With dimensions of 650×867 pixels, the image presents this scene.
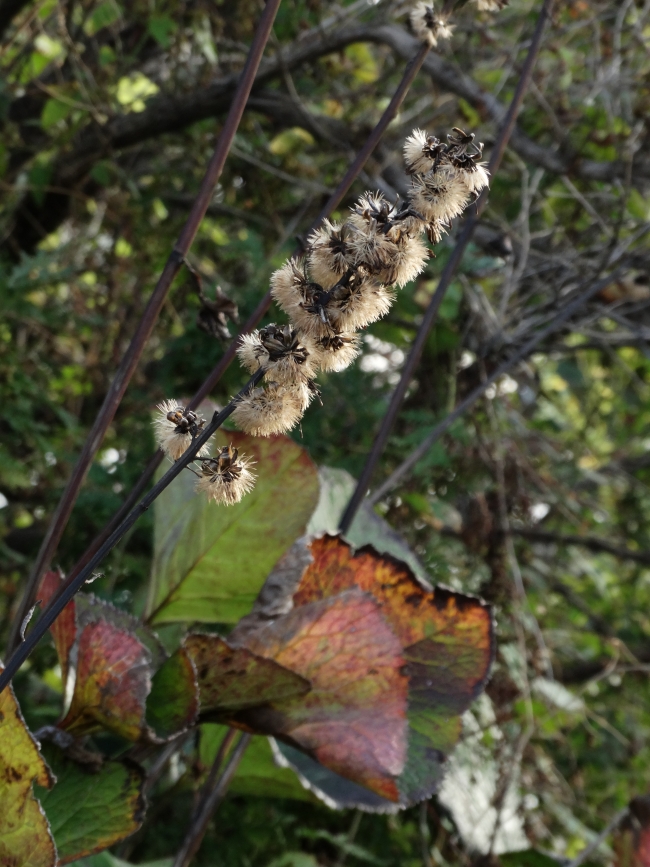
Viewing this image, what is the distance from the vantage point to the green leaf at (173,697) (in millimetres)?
694

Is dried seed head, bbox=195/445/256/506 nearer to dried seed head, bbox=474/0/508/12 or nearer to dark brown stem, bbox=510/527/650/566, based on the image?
dried seed head, bbox=474/0/508/12

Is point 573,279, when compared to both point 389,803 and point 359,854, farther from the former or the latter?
point 389,803

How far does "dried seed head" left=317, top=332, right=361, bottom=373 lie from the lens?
544 millimetres

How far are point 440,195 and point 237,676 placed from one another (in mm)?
414

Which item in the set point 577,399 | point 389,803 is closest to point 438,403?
point 389,803

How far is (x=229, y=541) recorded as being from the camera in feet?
3.01

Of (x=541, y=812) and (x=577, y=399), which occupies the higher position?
(x=577, y=399)

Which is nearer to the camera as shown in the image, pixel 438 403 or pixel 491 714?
pixel 491 714

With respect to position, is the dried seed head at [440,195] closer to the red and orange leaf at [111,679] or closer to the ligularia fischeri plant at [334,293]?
the ligularia fischeri plant at [334,293]

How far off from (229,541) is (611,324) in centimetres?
208

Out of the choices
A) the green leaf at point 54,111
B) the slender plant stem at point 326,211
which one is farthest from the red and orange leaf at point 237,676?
the green leaf at point 54,111

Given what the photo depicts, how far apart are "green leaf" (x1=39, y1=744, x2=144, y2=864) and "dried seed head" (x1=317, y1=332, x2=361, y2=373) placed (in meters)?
0.40

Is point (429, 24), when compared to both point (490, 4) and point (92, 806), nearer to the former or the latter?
point (490, 4)

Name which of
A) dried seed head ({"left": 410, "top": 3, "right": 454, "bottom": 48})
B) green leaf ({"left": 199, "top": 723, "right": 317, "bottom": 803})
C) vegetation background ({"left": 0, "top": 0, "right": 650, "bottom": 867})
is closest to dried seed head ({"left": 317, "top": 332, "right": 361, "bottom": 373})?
dried seed head ({"left": 410, "top": 3, "right": 454, "bottom": 48})
